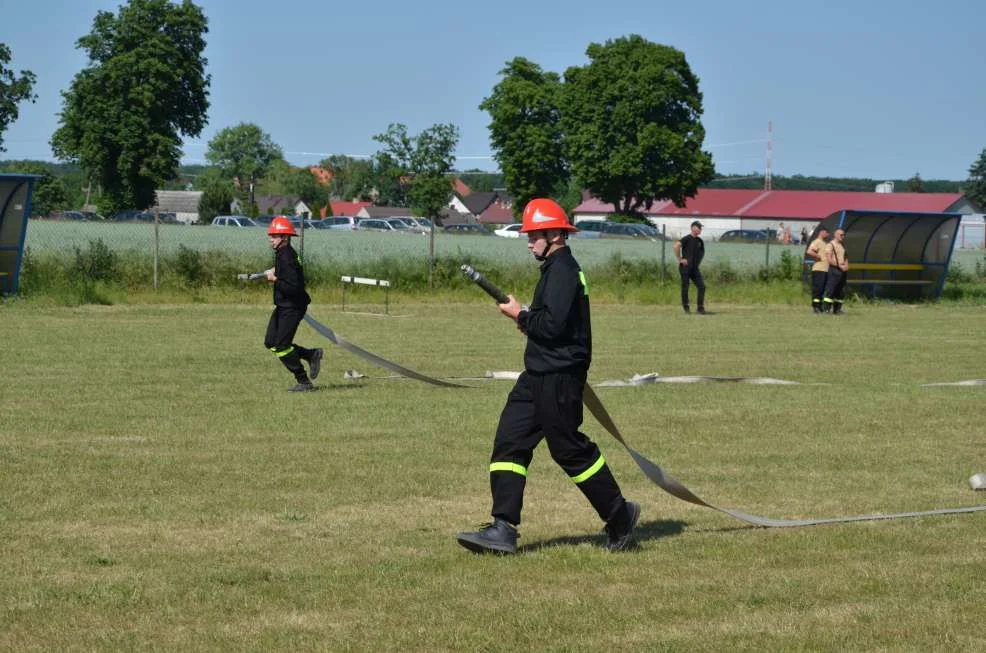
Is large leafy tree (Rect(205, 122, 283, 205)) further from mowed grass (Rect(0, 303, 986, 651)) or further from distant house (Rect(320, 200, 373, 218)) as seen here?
mowed grass (Rect(0, 303, 986, 651))

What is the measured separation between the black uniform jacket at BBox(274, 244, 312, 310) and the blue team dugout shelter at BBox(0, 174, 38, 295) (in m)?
14.4

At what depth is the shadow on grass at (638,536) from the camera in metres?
7.46

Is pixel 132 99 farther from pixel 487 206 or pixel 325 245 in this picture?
pixel 487 206

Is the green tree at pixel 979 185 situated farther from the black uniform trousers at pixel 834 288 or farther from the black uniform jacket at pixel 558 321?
the black uniform jacket at pixel 558 321

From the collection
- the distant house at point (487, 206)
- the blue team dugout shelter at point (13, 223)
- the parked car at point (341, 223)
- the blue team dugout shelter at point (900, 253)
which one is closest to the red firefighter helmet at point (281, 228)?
the blue team dugout shelter at point (13, 223)

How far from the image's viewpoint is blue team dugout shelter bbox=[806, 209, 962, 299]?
1377 inches

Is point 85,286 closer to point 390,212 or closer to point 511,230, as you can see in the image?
point 511,230

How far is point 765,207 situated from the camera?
136m

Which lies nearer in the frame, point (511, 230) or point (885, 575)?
point (885, 575)

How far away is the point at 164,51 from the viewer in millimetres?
80812

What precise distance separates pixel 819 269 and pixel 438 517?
22138 millimetres

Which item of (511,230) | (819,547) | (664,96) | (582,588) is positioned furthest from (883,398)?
(664,96)

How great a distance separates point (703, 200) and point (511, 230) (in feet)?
224

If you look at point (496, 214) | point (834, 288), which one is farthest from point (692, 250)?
point (496, 214)
